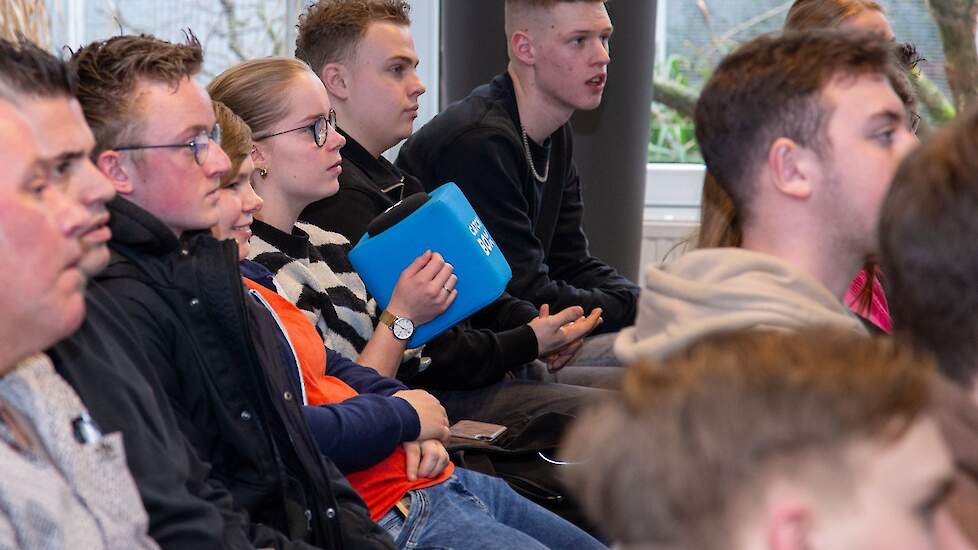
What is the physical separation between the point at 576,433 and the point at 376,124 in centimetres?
190

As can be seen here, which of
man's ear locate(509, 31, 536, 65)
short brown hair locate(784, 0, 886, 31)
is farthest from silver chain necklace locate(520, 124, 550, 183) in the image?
short brown hair locate(784, 0, 886, 31)

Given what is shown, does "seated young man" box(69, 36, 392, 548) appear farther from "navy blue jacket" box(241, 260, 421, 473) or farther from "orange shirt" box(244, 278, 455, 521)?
"orange shirt" box(244, 278, 455, 521)

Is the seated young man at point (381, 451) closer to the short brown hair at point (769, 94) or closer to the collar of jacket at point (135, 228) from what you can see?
the collar of jacket at point (135, 228)

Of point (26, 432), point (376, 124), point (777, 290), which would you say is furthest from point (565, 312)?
point (26, 432)

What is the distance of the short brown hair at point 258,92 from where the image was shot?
226cm

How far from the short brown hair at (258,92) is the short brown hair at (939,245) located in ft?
4.41

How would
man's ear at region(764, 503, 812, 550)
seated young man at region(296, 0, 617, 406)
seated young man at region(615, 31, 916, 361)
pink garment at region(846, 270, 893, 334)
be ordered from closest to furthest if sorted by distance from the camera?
man's ear at region(764, 503, 812, 550), seated young man at region(615, 31, 916, 361), pink garment at region(846, 270, 893, 334), seated young man at region(296, 0, 617, 406)

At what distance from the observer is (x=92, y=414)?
135 cm

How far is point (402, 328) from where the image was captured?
89.8 inches

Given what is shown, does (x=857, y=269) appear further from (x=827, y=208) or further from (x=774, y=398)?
(x=774, y=398)

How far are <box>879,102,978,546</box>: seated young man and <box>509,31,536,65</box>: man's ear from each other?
2.09m

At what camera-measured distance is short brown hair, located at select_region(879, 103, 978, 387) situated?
3.74 feet

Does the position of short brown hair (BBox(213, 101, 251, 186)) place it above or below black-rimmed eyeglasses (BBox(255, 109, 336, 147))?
above

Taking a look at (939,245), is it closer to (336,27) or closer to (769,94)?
(769,94)
